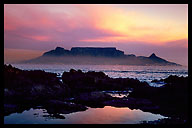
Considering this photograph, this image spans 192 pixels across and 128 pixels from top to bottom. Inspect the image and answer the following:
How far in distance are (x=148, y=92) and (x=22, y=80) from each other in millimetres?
17861

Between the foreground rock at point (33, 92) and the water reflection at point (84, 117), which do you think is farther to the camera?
the foreground rock at point (33, 92)

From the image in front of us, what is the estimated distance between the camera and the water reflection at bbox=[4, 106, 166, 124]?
47.6ft

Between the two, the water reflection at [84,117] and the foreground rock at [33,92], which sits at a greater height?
the foreground rock at [33,92]

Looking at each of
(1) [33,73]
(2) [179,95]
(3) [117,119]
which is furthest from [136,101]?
(1) [33,73]

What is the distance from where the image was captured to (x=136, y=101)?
73.9ft

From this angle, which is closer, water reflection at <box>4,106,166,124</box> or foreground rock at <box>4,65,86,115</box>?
water reflection at <box>4,106,166,124</box>

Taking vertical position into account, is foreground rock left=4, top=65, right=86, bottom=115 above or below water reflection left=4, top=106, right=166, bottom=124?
above

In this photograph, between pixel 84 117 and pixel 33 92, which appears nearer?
pixel 84 117

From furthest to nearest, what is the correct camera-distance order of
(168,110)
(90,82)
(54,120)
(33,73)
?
1. (90,82)
2. (33,73)
3. (168,110)
4. (54,120)

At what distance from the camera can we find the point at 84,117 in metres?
16.1

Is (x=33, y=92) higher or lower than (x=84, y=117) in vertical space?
higher

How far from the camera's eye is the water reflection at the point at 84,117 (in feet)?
47.6
